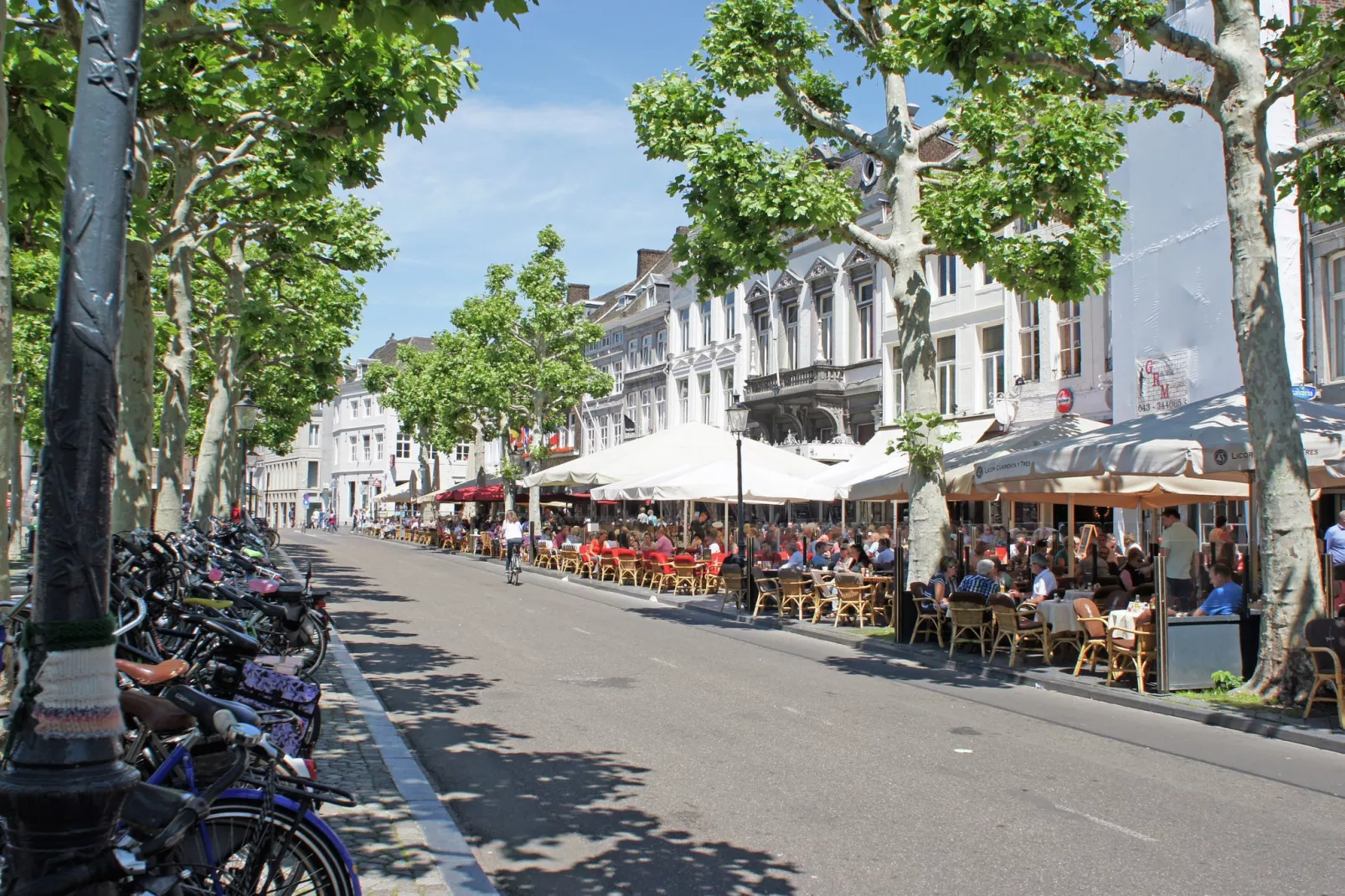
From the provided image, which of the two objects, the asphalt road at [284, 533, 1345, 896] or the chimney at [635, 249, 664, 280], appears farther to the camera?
the chimney at [635, 249, 664, 280]

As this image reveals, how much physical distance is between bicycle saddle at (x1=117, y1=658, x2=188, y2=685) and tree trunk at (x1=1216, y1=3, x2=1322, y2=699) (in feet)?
30.9

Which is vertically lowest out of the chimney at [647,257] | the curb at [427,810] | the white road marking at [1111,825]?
the white road marking at [1111,825]

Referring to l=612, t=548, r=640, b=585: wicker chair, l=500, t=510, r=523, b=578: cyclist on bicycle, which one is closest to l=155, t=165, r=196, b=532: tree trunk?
l=500, t=510, r=523, b=578: cyclist on bicycle

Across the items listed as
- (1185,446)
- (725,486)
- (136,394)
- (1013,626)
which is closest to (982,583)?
(1013,626)

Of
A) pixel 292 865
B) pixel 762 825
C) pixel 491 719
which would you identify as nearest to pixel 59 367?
pixel 292 865

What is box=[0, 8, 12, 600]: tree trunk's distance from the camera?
591cm

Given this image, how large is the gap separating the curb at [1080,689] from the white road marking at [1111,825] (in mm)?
3499

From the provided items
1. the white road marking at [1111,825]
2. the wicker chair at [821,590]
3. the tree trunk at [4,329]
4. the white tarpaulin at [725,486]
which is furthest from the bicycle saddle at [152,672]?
the white tarpaulin at [725,486]

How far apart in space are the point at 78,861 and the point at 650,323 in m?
54.7

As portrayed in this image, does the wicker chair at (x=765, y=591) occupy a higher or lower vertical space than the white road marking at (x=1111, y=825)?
higher

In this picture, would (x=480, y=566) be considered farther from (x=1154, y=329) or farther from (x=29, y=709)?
(x=29, y=709)

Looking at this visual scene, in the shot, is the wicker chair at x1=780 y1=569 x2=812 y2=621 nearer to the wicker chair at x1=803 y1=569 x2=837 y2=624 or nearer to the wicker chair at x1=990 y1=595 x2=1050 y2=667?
the wicker chair at x1=803 y1=569 x2=837 y2=624

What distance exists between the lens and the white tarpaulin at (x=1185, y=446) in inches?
452

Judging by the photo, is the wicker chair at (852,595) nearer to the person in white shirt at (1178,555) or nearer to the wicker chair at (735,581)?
the wicker chair at (735,581)
